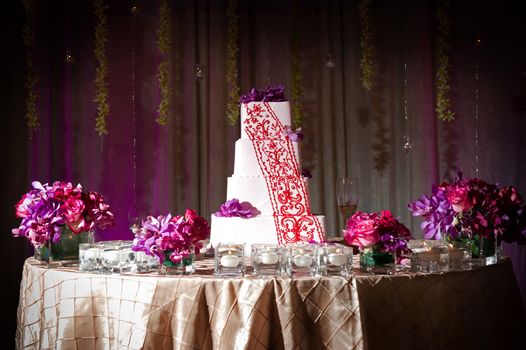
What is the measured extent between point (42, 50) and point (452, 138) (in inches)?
126

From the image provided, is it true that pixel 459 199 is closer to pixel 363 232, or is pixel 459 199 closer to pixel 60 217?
pixel 363 232

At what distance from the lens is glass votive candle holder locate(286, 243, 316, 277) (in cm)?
218

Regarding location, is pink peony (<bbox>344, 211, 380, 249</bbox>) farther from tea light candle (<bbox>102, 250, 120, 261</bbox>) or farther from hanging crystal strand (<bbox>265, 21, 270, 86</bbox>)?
hanging crystal strand (<bbox>265, 21, 270, 86</bbox>)

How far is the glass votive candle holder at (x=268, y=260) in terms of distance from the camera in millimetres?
2186

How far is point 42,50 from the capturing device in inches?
192

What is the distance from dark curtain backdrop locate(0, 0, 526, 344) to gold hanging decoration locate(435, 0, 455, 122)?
0.18ft

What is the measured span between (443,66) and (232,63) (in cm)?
164

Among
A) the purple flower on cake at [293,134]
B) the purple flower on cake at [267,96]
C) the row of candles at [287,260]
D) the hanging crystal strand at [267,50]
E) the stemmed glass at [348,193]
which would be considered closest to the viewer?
the row of candles at [287,260]

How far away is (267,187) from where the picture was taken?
2.87 metres

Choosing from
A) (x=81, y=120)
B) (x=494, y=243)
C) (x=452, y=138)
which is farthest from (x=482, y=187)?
(x=81, y=120)

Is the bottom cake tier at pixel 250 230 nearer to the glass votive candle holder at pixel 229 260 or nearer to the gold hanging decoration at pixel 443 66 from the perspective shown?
the glass votive candle holder at pixel 229 260

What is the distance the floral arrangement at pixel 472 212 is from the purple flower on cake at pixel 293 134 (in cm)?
62

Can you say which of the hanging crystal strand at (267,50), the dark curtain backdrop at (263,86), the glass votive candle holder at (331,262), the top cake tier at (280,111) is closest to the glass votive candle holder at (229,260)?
the glass votive candle holder at (331,262)

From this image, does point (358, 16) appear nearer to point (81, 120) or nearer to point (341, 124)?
point (341, 124)
